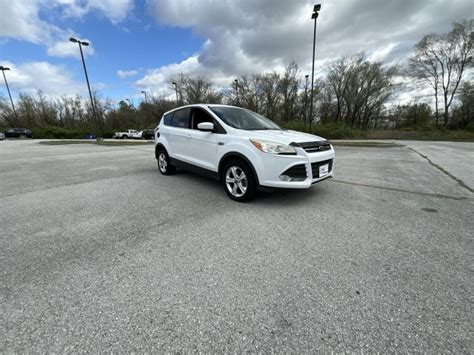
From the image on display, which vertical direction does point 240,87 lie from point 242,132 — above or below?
above

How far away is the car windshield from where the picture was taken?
4.27m

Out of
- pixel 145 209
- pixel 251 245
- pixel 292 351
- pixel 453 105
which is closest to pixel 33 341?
pixel 292 351

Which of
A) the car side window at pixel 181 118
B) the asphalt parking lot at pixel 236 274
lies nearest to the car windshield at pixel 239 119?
the car side window at pixel 181 118

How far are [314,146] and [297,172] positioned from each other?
620 millimetres

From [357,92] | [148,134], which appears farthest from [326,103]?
[148,134]

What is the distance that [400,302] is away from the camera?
5.66ft

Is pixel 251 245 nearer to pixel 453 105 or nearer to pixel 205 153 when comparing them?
pixel 205 153

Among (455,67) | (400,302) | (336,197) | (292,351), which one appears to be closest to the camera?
(292,351)

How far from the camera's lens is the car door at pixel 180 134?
4984 millimetres

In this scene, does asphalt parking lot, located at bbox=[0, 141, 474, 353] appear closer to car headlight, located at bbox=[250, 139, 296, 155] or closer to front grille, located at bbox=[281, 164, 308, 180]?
front grille, located at bbox=[281, 164, 308, 180]

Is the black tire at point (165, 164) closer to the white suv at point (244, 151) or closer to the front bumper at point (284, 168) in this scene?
the white suv at point (244, 151)

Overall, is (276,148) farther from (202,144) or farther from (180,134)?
(180,134)

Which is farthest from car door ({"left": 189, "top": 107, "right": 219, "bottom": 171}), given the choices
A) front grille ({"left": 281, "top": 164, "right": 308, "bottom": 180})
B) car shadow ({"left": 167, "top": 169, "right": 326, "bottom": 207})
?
front grille ({"left": 281, "top": 164, "right": 308, "bottom": 180})

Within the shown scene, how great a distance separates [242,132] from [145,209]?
6.87 ft
